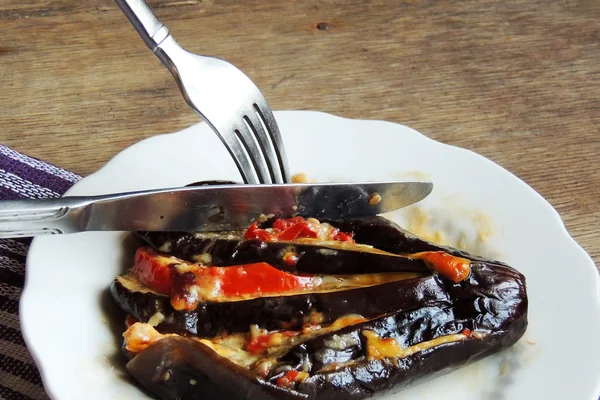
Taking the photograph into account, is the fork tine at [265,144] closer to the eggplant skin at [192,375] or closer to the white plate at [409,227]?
the white plate at [409,227]

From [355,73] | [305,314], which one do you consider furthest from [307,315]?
[355,73]

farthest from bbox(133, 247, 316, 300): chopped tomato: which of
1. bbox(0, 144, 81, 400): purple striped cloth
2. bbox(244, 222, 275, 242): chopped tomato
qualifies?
bbox(0, 144, 81, 400): purple striped cloth

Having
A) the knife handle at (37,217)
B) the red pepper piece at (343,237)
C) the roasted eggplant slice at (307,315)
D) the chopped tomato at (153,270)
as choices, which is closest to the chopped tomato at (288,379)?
the roasted eggplant slice at (307,315)

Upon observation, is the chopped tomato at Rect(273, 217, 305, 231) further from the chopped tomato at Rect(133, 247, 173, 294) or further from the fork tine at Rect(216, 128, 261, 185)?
the chopped tomato at Rect(133, 247, 173, 294)

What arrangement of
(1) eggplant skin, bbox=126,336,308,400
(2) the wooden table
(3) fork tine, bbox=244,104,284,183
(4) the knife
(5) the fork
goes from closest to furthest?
1. (1) eggplant skin, bbox=126,336,308,400
2. (4) the knife
3. (5) the fork
4. (3) fork tine, bbox=244,104,284,183
5. (2) the wooden table

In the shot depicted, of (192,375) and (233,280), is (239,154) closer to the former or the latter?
(233,280)
